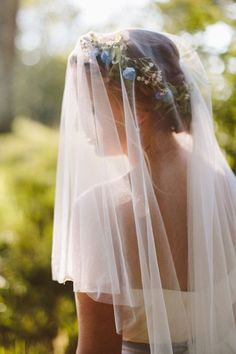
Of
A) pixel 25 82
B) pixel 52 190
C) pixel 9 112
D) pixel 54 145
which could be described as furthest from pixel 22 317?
pixel 25 82

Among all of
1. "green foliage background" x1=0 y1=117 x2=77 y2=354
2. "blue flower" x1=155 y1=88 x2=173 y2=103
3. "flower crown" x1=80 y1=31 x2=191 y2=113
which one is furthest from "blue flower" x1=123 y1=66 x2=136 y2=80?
"green foliage background" x1=0 y1=117 x2=77 y2=354

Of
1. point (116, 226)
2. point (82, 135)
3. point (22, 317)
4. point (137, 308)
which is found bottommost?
point (22, 317)

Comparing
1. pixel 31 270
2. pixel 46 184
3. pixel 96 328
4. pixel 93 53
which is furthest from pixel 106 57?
pixel 46 184

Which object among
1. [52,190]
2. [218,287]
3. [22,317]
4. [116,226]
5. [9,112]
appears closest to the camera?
[116,226]

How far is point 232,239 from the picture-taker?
6.03 ft

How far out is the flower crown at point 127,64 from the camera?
1724 mm

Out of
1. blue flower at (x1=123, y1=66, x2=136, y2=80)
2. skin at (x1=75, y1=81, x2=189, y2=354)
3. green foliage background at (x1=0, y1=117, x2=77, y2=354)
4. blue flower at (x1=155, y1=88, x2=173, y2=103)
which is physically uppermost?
blue flower at (x1=123, y1=66, x2=136, y2=80)

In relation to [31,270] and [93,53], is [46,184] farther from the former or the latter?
[93,53]

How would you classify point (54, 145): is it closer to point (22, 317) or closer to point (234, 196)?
point (22, 317)

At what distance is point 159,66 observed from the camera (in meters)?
1.76

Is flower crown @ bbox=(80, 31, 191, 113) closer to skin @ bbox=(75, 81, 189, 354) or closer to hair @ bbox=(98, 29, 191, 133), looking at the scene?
hair @ bbox=(98, 29, 191, 133)

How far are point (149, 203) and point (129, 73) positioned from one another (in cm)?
41

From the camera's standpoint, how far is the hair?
1.75m

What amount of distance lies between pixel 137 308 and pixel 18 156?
5.38 m
